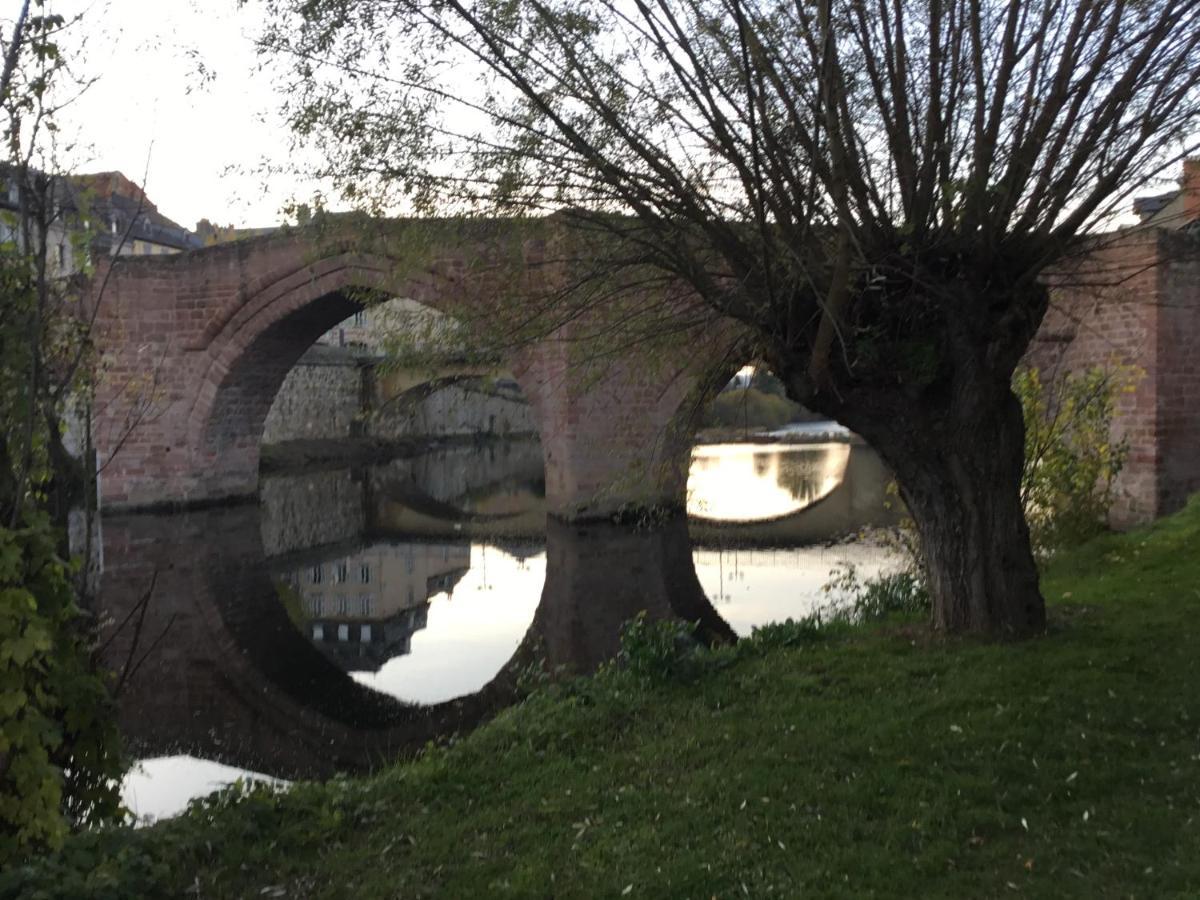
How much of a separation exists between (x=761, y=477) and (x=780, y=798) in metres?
18.8

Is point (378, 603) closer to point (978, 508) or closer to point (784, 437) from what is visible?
point (978, 508)

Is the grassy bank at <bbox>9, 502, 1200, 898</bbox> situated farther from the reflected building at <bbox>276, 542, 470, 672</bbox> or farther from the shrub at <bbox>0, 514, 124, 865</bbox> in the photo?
the reflected building at <bbox>276, 542, 470, 672</bbox>

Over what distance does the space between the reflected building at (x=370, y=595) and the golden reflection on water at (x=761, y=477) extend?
10.2 ft

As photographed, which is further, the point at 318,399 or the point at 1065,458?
the point at 318,399

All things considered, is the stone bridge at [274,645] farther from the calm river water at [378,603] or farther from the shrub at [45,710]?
the shrub at [45,710]

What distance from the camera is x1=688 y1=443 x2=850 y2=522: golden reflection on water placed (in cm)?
1647

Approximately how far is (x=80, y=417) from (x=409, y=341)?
2.83 m

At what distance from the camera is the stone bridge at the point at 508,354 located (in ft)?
19.5

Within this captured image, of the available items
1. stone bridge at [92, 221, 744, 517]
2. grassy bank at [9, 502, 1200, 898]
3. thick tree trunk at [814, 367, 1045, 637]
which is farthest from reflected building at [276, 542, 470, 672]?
thick tree trunk at [814, 367, 1045, 637]

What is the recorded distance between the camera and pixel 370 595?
1069 centimetres

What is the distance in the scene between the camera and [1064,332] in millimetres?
11094

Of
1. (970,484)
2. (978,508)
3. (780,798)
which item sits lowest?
(780,798)

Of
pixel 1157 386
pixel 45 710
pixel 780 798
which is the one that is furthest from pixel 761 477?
pixel 45 710

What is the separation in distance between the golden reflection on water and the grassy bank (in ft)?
21.4
